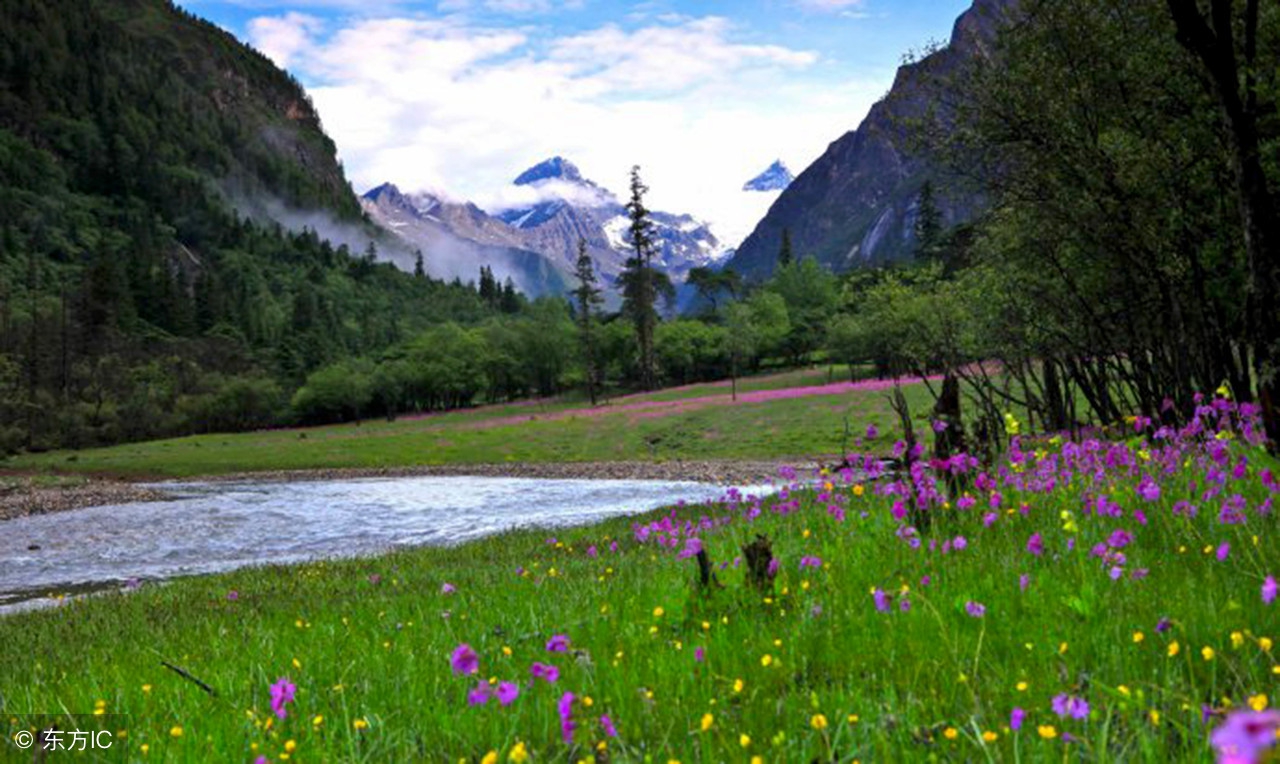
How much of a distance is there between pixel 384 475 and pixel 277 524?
20.0 m

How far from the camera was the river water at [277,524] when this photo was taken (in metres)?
20.6

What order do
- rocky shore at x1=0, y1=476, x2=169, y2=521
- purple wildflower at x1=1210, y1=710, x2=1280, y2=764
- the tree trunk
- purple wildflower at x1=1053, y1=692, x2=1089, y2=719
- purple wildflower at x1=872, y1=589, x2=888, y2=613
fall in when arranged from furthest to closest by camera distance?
rocky shore at x1=0, y1=476, x2=169, y2=521
the tree trunk
purple wildflower at x1=872, y1=589, x2=888, y2=613
purple wildflower at x1=1053, y1=692, x2=1089, y2=719
purple wildflower at x1=1210, y1=710, x2=1280, y2=764

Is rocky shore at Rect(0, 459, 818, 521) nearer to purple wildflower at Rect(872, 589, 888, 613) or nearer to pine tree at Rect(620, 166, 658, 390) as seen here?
purple wildflower at Rect(872, 589, 888, 613)

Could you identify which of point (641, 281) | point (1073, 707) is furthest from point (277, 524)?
point (641, 281)

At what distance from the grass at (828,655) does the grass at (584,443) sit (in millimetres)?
35632

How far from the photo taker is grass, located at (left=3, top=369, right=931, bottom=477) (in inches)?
1854

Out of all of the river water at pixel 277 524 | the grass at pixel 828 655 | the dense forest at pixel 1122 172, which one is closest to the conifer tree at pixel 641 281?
the river water at pixel 277 524

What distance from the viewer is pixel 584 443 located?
54.4 metres

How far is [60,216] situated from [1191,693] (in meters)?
245

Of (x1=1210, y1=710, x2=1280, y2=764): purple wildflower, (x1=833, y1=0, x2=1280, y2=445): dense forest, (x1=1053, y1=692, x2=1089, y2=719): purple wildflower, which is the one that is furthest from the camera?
(x1=833, y1=0, x2=1280, y2=445): dense forest

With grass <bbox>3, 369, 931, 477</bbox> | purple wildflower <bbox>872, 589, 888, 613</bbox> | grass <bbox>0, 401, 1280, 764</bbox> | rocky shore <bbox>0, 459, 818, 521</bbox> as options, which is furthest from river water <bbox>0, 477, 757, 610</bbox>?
purple wildflower <bbox>872, 589, 888, 613</bbox>

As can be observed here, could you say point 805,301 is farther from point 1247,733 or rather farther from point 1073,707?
point 1247,733

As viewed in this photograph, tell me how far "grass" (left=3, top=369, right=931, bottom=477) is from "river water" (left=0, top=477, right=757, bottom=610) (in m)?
11.2

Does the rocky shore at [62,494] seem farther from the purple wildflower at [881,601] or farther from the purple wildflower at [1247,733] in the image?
the purple wildflower at [1247,733]
